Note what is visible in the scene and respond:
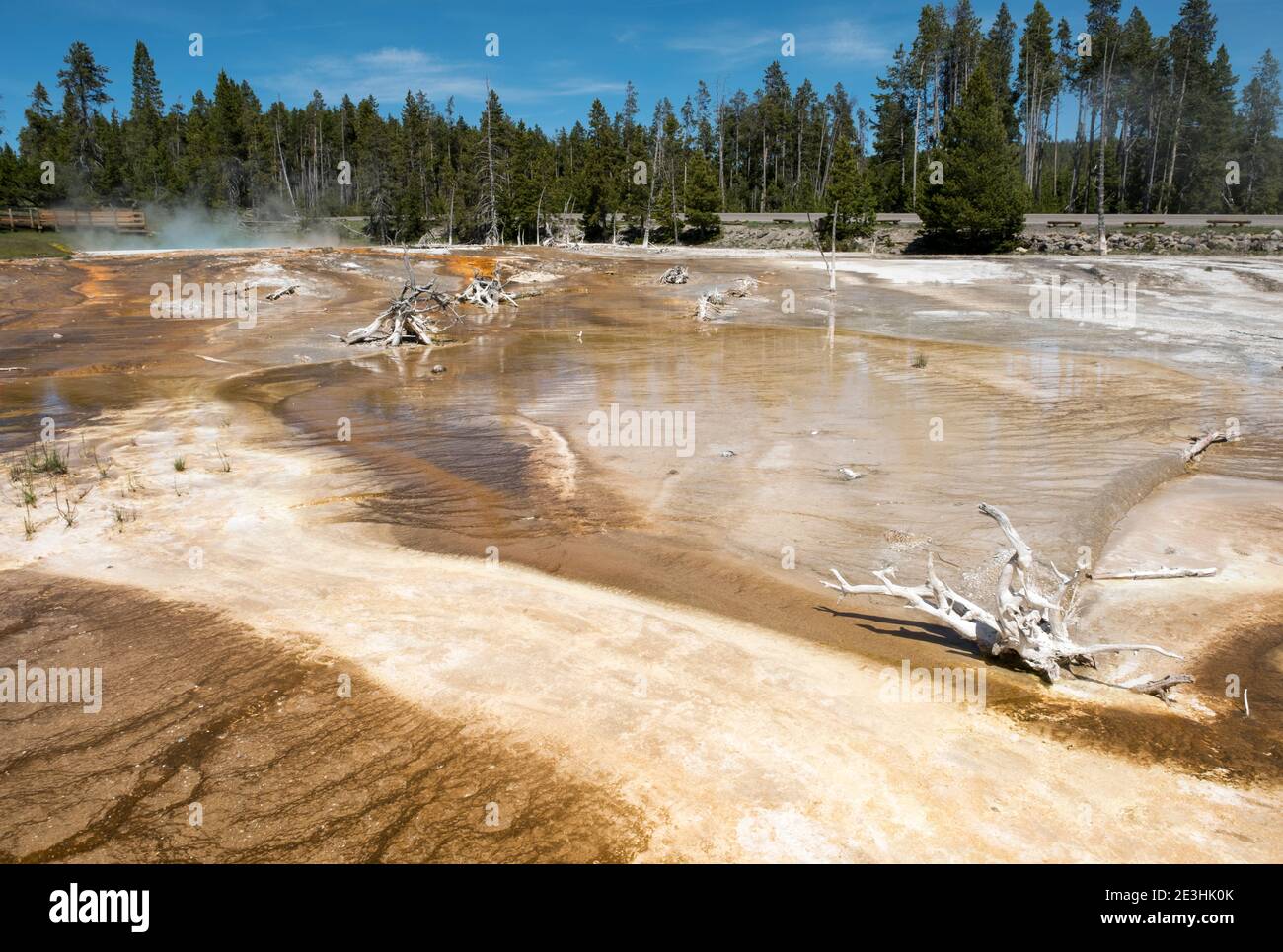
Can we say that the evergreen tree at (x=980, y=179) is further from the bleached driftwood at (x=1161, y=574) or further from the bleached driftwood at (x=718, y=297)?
the bleached driftwood at (x=1161, y=574)

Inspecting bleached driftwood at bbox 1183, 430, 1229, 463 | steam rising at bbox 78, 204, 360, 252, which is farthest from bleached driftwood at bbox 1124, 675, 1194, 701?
steam rising at bbox 78, 204, 360, 252

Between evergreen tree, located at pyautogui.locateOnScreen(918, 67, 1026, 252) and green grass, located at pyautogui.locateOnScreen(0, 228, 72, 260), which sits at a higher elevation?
evergreen tree, located at pyautogui.locateOnScreen(918, 67, 1026, 252)

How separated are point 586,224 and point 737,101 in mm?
31854

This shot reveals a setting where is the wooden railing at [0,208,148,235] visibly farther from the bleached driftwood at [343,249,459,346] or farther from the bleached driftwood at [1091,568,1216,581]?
the bleached driftwood at [1091,568,1216,581]

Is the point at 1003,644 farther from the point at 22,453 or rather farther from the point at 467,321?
Answer: the point at 467,321

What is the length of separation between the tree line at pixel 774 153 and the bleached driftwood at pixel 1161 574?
37.6 m

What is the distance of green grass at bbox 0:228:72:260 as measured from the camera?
42781 mm

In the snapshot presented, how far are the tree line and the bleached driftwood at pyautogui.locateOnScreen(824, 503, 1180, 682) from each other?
39349 mm

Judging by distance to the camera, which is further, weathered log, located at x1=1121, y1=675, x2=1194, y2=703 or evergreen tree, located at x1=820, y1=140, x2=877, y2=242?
evergreen tree, located at x1=820, y1=140, x2=877, y2=242

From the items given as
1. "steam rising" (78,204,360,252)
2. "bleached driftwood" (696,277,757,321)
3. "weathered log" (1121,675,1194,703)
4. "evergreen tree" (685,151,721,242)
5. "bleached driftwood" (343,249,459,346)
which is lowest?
"weathered log" (1121,675,1194,703)

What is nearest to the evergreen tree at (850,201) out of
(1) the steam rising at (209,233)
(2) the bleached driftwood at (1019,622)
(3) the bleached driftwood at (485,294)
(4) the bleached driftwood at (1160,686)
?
(3) the bleached driftwood at (485,294)

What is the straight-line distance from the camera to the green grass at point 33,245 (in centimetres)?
4278

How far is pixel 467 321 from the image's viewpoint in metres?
29.1
